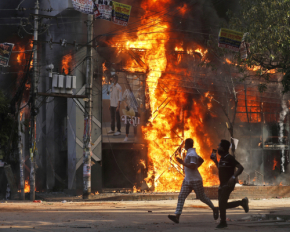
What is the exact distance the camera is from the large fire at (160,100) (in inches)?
979

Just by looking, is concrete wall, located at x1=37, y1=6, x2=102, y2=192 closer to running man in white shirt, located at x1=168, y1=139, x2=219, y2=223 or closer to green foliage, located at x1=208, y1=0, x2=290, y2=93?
green foliage, located at x1=208, y1=0, x2=290, y2=93

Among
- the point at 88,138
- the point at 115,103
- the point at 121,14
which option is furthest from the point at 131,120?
the point at 121,14

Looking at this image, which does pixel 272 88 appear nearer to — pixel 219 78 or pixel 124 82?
pixel 219 78

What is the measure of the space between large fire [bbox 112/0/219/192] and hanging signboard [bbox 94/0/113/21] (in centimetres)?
732

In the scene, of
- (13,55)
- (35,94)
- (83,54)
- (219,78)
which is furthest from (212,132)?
(13,55)

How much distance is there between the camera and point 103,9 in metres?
17.0

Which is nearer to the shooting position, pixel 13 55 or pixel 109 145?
pixel 109 145

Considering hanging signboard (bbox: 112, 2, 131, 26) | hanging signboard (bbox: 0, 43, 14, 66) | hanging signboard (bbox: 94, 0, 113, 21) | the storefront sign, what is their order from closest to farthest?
hanging signboard (bbox: 112, 2, 131, 26), hanging signboard (bbox: 94, 0, 113, 21), hanging signboard (bbox: 0, 43, 14, 66), the storefront sign

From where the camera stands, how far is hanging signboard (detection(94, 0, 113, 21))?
1698cm

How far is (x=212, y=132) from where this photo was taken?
1065 inches

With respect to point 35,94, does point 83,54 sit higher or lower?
higher

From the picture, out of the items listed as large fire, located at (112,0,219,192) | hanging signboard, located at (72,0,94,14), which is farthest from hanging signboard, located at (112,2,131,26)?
large fire, located at (112,0,219,192)

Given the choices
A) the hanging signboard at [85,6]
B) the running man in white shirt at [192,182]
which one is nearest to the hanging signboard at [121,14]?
the hanging signboard at [85,6]

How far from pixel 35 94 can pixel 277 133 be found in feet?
54.5
